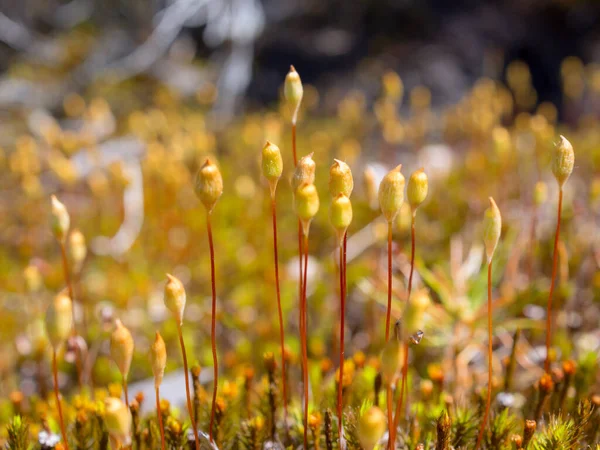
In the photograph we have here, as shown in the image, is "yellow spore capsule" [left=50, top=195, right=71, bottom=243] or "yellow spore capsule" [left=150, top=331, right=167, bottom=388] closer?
"yellow spore capsule" [left=150, top=331, right=167, bottom=388]

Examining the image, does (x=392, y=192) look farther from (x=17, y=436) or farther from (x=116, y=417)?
(x=17, y=436)

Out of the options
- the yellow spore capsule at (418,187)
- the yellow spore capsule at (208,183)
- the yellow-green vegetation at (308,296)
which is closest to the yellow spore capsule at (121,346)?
the yellow-green vegetation at (308,296)

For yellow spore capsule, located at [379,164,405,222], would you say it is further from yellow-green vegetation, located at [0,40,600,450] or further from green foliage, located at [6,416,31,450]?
green foliage, located at [6,416,31,450]

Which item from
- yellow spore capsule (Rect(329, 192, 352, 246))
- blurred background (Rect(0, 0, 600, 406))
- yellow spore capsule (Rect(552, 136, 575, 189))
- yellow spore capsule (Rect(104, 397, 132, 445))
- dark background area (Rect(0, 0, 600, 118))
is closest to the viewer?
yellow spore capsule (Rect(104, 397, 132, 445))

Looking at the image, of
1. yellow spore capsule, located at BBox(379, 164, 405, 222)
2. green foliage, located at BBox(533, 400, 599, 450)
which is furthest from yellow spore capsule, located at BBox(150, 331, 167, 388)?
green foliage, located at BBox(533, 400, 599, 450)

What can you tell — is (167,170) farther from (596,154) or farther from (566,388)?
(596,154)


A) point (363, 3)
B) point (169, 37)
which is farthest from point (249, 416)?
point (363, 3)
